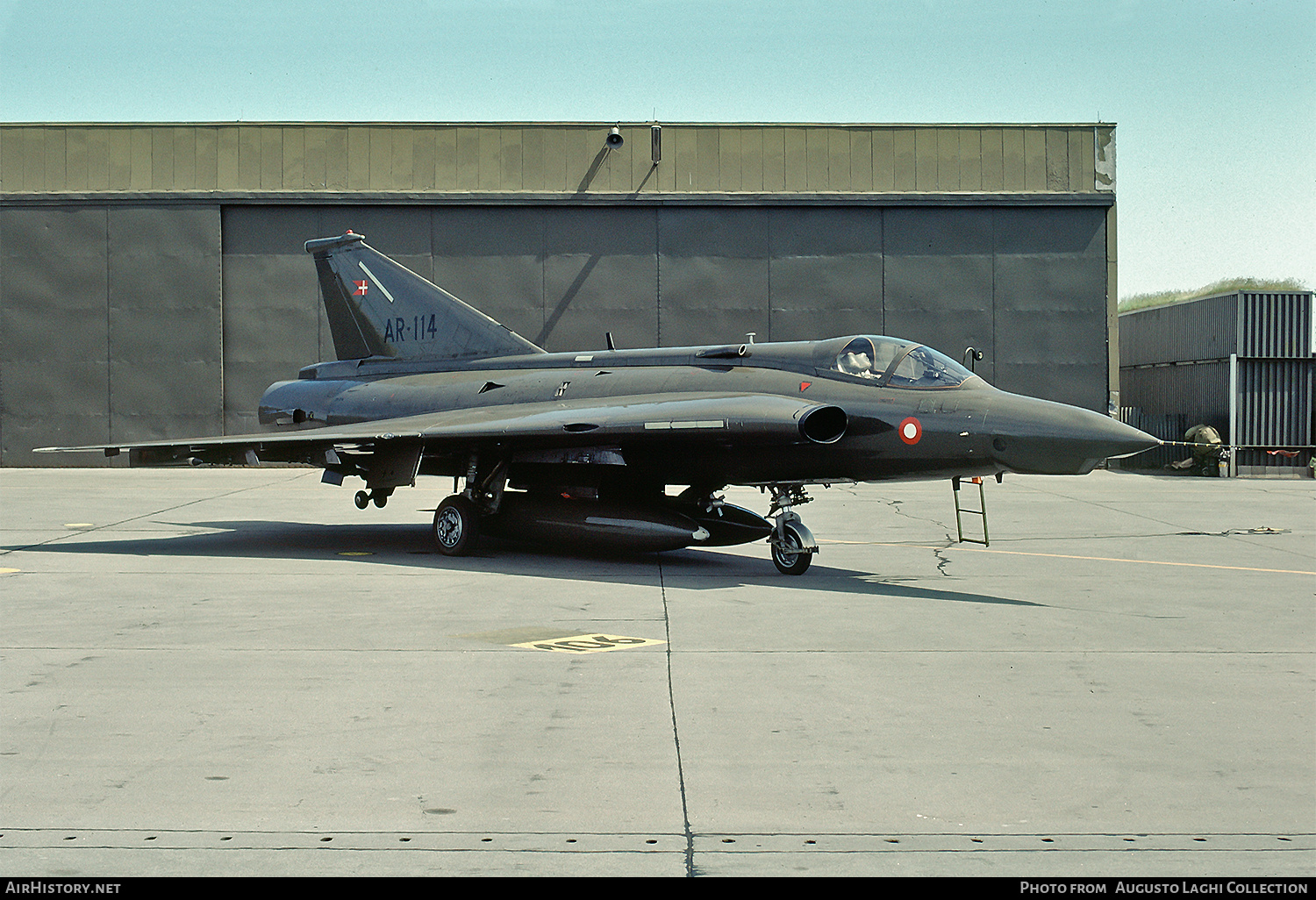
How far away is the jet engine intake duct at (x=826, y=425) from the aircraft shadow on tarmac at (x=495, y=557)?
145cm

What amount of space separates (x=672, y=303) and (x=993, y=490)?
10.4 meters

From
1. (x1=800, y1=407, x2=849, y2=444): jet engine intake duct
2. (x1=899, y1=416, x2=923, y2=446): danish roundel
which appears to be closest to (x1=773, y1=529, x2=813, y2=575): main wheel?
(x1=800, y1=407, x2=849, y2=444): jet engine intake duct

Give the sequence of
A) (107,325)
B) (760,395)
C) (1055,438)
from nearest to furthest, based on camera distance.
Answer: (1055,438), (760,395), (107,325)

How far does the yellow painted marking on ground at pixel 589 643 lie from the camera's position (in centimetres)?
814

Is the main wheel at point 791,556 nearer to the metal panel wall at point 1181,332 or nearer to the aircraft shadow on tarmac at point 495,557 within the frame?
the aircraft shadow on tarmac at point 495,557

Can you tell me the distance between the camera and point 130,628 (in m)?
8.78

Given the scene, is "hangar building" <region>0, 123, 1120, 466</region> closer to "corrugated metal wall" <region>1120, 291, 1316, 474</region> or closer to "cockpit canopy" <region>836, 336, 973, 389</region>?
"corrugated metal wall" <region>1120, 291, 1316, 474</region>

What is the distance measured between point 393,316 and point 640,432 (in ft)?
22.0

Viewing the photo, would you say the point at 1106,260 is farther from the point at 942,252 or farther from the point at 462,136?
the point at 462,136

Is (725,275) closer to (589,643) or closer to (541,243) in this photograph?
(541,243)

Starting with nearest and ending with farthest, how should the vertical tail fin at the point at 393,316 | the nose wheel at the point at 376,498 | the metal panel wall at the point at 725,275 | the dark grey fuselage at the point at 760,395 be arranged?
1. the dark grey fuselage at the point at 760,395
2. the nose wheel at the point at 376,498
3. the vertical tail fin at the point at 393,316
4. the metal panel wall at the point at 725,275

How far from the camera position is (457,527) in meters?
13.9

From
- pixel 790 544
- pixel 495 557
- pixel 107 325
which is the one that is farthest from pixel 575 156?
pixel 790 544

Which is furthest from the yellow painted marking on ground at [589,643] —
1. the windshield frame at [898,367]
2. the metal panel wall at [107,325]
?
the metal panel wall at [107,325]
